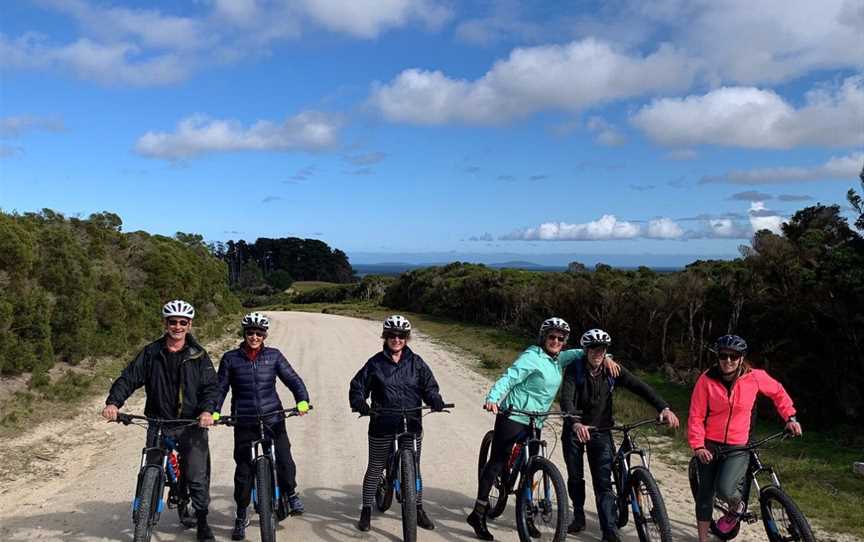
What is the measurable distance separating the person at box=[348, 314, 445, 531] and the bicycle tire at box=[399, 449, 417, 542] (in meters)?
0.29

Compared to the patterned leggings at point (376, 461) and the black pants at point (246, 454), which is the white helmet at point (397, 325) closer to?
the patterned leggings at point (376, 461)

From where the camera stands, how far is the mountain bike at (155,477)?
5078 mm

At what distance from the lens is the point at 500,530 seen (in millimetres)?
6156

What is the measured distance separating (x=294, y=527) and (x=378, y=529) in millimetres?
792

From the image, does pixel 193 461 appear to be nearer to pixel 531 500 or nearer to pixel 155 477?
pixel 155 477

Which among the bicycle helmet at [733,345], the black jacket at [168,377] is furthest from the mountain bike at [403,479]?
the bicycle helmet at [733,345]

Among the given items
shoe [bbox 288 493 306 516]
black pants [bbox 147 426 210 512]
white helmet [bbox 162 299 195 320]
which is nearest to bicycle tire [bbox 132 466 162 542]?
black pants [bbox 147 426 210 512]

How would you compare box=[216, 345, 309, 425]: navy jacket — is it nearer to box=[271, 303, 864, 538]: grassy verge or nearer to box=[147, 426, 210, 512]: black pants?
box=[147, 426, 210, 512]: black pants

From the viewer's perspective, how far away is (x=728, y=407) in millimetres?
5188

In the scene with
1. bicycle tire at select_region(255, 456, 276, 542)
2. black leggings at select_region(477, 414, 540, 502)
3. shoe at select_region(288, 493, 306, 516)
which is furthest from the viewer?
shoe at select_region(288, 493, 306, 516)

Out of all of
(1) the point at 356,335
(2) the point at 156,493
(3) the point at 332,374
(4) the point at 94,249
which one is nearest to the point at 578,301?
(1) the point at 356,335

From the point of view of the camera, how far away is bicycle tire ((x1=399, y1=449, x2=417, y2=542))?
18.1ft

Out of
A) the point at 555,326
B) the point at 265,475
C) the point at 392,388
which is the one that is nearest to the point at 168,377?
the point at 265,475

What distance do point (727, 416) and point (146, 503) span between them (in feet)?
15.0
